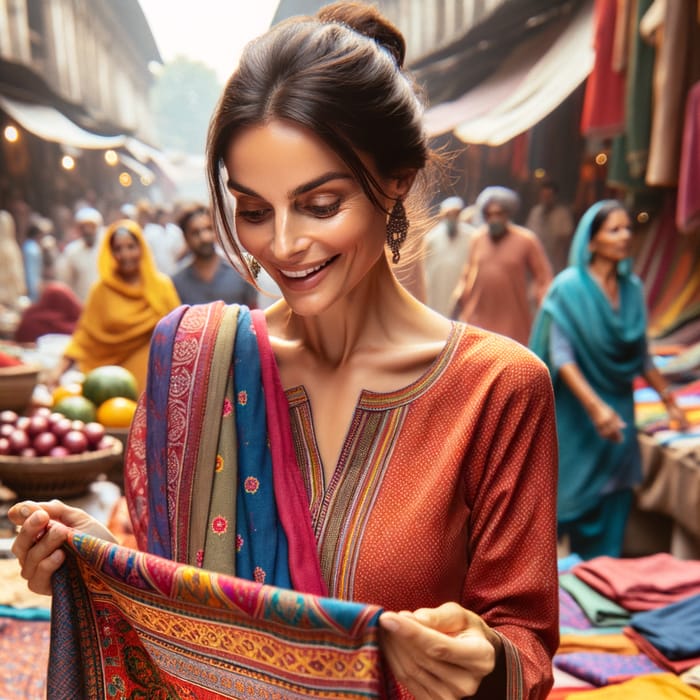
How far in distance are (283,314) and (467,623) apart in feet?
1.87

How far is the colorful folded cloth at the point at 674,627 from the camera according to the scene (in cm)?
207

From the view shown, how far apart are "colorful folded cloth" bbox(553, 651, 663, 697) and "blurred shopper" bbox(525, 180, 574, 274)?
3596 mm

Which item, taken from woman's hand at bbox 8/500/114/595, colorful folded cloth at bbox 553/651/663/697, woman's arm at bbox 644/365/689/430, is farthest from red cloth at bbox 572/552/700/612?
woman's hand at bbox 8/500/114/595

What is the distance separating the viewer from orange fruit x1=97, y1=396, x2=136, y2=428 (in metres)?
2.78

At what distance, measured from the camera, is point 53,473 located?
218cm

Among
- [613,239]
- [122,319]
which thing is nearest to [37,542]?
[613,239]

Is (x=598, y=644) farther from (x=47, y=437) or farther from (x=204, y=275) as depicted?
(x=204, y=275)

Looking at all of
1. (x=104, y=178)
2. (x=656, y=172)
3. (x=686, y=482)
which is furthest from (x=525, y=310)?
(x=104, y=178)

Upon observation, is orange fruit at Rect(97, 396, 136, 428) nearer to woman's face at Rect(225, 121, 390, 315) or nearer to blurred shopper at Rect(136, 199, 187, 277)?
woman's face at Rect(225, 121, 390, 315)

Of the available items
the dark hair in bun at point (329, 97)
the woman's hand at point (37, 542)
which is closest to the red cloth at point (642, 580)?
the dark hair in bun at point (329, 97)

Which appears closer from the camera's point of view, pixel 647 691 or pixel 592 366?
pixel 647 691

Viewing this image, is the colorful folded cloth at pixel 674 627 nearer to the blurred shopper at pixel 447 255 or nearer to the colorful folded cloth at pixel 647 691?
the colorful folded cloth at pixel 647 691

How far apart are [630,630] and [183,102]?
16.5ft

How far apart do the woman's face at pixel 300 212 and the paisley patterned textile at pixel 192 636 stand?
1.22 feet
